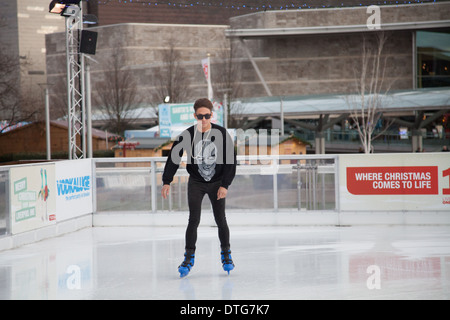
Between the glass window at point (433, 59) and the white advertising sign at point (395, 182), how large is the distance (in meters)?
49.0

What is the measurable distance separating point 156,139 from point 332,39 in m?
28.8

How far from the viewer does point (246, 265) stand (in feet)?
25.8

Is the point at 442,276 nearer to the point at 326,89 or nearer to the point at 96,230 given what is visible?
the point at 96,230

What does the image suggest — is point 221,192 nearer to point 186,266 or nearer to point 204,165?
→ point 204,165

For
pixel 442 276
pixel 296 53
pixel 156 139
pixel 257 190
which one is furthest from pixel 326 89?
pixel 442 276

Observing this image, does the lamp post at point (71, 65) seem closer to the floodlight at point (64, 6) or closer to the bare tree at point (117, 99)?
the floodlight at point (64, 6)

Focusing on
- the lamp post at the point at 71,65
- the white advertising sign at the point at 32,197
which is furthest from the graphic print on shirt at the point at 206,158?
the lamp post at the point at 71,65

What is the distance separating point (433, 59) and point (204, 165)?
183 ft

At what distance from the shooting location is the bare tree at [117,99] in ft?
175

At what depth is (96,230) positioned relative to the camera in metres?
12.0

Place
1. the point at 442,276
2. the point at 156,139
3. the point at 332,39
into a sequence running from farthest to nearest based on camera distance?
the point at 332,39 → the point at 156,139 → the point at 442,276

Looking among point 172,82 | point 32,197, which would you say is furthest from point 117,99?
point 32,197

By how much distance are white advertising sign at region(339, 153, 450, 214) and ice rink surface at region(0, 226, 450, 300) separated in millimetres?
522
